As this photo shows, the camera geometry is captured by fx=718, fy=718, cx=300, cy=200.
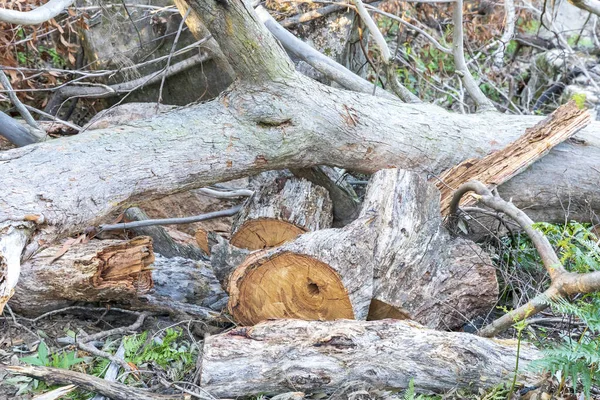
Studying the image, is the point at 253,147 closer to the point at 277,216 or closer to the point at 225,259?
the point at 277,216

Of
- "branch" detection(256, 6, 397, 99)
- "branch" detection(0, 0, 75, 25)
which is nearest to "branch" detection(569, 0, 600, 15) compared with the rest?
"branch" detection(256, 6, 397, 99)

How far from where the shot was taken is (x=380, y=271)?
3.44 m

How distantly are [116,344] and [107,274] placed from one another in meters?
0.36

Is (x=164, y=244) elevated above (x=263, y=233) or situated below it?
below

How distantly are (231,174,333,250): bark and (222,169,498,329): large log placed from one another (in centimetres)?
44

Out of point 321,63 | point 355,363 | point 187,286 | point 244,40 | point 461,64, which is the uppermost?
point 244,40

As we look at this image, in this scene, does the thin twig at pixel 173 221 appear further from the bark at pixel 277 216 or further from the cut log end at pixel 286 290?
the cut log end at pixel 286 290

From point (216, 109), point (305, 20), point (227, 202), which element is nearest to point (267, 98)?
point (216, 109)

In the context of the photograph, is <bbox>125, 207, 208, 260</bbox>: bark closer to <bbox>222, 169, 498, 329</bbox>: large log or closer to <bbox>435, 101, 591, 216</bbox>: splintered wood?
<bbox>222, 169, 498, 329</bbox>: large log

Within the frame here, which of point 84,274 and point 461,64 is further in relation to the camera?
point 461,64

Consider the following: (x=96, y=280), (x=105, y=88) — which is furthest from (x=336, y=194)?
(x=105, y=88)

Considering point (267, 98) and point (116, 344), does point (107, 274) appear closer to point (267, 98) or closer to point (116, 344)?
point (116, 344)

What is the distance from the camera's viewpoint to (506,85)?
7730mm

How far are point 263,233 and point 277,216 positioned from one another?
137mm
